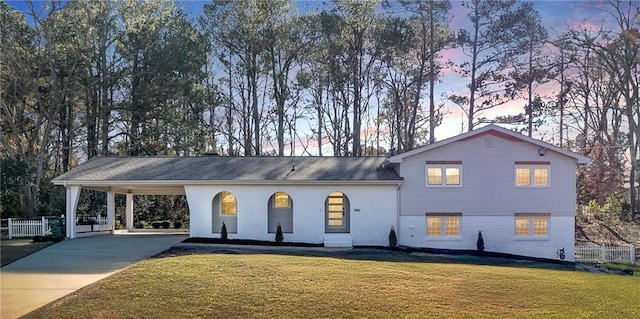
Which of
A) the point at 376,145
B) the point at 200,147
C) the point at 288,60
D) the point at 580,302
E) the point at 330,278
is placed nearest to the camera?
the point at 580,302

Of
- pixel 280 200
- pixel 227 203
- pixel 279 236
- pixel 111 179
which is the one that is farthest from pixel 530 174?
pixel 111 179

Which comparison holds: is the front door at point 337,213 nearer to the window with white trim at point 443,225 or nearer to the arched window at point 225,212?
the window with white trim at point 443,225

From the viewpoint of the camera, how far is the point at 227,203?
78.2 ft

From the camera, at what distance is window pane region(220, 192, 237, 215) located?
78.1 feet

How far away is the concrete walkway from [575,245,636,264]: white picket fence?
17445mm

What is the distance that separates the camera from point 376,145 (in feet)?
147

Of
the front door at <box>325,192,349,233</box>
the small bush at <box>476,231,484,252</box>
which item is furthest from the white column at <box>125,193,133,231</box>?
the small bush at <box>476,231,484,252</box>

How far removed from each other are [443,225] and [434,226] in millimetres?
385

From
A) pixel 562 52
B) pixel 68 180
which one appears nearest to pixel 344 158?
pixel 68 180

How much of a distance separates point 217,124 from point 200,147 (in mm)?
4730

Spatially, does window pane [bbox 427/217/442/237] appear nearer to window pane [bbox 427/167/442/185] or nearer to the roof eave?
window pane [bbox 427/167/442/185]

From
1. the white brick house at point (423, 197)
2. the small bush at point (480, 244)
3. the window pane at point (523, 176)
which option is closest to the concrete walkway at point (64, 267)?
the white brick house at point (423, 197)

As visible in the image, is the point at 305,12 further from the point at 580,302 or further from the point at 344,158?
the point at 580,302

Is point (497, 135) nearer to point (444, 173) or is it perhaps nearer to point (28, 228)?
point (444, 173)
